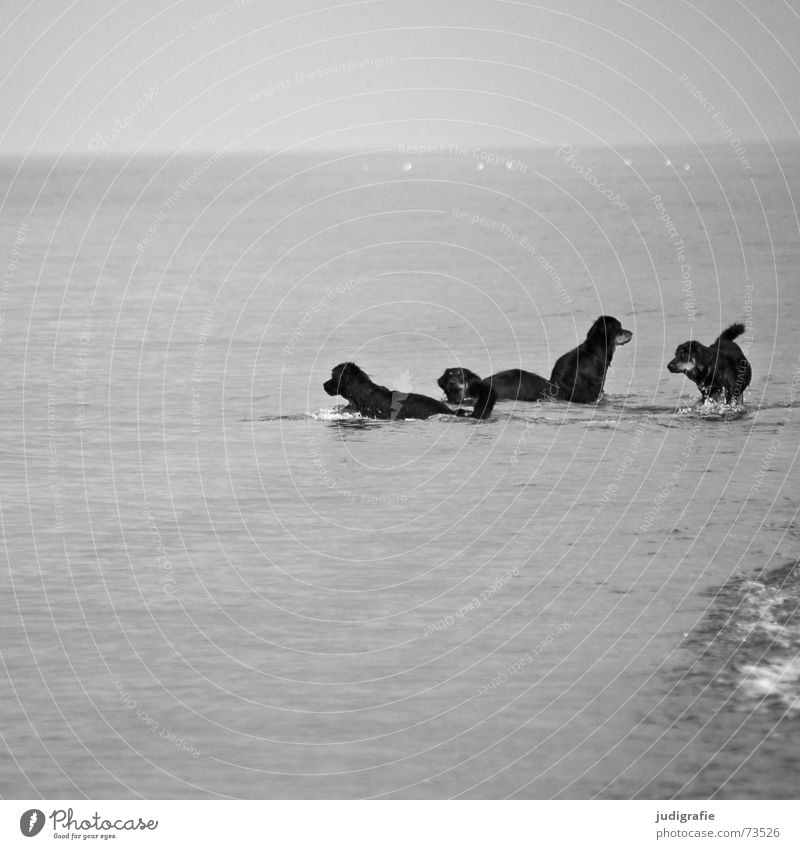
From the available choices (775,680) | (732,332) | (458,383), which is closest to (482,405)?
(458,383)

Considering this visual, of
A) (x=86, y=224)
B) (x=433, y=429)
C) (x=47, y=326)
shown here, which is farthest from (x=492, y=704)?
(x=86, y=224)

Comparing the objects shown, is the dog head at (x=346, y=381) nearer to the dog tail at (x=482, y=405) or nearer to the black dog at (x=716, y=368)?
the dog tail at (x=482, y=405)

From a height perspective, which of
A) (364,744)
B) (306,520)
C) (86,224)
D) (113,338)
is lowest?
(364,744)

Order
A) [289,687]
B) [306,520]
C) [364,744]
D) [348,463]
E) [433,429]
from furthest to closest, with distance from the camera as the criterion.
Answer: [433,429] < [348,463] < [306,520] < [289,687] < [364,744]

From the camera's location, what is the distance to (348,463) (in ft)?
58.9

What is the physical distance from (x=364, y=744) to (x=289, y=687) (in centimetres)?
108

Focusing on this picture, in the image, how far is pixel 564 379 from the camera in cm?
2092

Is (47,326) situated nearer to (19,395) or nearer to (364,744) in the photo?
(19,395)

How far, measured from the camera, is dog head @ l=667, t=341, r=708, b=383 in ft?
66.1

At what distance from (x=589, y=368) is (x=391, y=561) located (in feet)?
24.5

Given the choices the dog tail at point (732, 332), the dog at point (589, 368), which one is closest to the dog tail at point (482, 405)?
the dog at point (589, 368)

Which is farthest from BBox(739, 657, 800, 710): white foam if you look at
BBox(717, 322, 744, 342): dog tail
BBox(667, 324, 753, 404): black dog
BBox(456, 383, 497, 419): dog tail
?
BBox(667, 324, 753, 404): black dog

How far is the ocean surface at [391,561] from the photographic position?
398 inches

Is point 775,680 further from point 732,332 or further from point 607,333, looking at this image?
point 607,333
